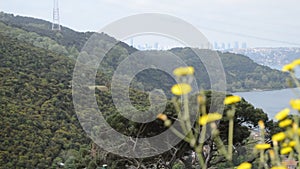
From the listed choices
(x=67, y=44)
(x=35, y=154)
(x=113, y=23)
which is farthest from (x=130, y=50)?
(x=113, y=23)

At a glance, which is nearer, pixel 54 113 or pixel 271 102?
pixel 54 113

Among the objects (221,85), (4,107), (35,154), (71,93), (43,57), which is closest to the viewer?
(221,85)

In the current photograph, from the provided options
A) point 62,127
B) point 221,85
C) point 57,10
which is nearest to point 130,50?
point 57,10

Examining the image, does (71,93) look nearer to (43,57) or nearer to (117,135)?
(43,57)

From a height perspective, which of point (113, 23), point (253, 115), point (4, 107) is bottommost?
point (4, 107)

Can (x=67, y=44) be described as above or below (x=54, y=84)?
above

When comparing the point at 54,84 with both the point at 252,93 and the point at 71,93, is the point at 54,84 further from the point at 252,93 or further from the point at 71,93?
the point at 252,93

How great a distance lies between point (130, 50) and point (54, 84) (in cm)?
1179

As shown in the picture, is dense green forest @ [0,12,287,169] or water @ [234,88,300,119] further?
water @ [234,88,300,119]

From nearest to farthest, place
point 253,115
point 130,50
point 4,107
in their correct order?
point 253,115 → point 4,107 → point 130,50

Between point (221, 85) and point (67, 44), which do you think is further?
point (67, 44)

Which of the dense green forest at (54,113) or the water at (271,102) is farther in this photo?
the water at (271,102)

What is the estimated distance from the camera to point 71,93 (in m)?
18.2

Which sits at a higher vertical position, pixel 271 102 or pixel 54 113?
pixel 271 102
